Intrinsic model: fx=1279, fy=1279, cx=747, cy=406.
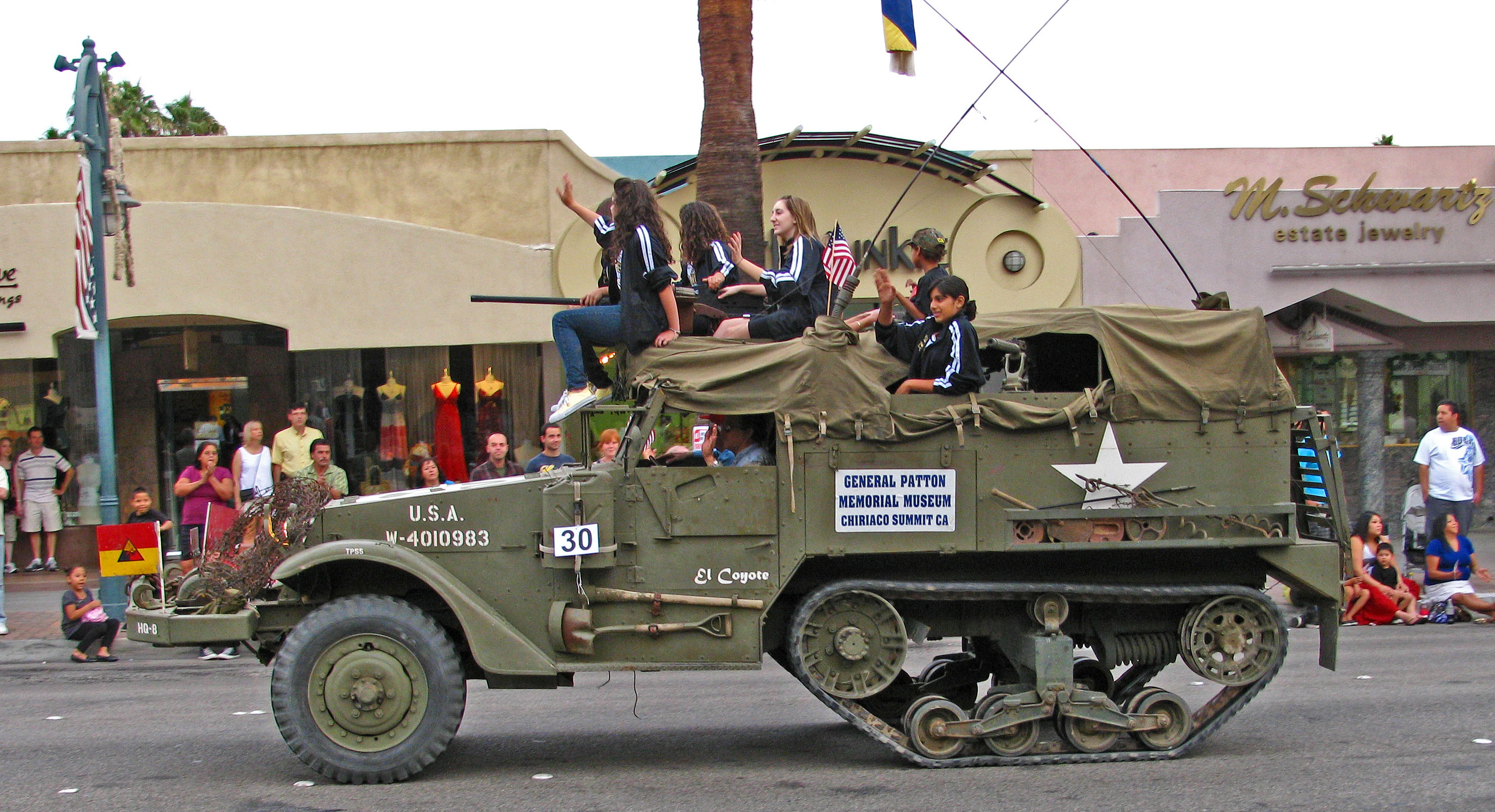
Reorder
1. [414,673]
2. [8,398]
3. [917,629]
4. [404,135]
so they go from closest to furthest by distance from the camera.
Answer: [414,673] → [917,629] → [8,398] → [404,135]

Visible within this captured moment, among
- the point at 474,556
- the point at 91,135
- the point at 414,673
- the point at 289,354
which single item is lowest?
the point at 414,673

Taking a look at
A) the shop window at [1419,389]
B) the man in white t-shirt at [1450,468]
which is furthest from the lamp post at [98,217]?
the shop window at [1419,389]

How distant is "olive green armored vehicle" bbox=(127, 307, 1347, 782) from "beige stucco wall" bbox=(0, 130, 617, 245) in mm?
10456

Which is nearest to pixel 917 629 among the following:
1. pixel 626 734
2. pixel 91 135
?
pixel 626 734

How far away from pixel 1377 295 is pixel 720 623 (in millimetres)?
13917

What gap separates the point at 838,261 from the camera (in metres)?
7.23

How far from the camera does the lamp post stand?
12.0m

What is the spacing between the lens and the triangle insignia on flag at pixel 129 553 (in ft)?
33.3

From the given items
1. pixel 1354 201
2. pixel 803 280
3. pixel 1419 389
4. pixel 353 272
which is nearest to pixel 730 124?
pixel 353 272

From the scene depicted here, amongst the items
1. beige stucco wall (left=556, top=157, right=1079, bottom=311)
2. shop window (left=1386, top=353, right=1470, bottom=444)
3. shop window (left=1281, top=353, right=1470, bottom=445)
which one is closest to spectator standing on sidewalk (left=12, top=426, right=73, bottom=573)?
beige stucco wall (left=556, top=157, right=1079, bottom=311)

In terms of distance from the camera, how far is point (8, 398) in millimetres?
15648

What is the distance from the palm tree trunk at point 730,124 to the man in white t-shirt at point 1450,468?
7.08 metres

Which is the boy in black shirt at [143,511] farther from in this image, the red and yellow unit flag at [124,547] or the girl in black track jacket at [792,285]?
the girl in black track jacket at [792,285]

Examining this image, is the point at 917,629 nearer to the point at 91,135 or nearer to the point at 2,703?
the point at 2,703
